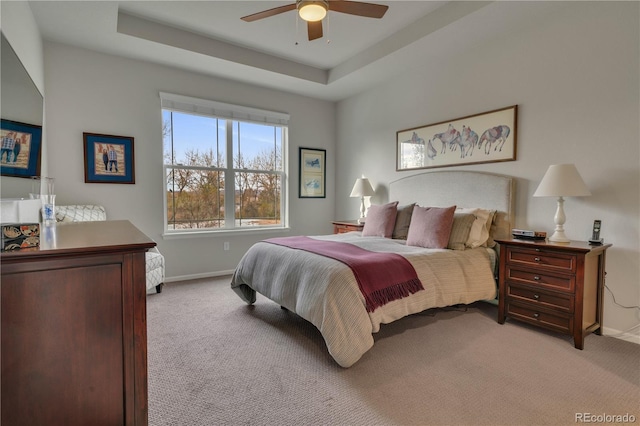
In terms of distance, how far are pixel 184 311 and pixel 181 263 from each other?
49.5 inches

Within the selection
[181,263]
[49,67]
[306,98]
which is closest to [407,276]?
[181,263]

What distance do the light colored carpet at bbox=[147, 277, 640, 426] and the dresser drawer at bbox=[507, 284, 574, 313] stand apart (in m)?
0.26

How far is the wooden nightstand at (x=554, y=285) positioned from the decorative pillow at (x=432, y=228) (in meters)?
0.48

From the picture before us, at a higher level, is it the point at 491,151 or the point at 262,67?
the point at 262,67

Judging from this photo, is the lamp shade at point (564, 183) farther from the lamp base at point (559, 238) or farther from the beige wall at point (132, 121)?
the beige wall at point (132, 121)

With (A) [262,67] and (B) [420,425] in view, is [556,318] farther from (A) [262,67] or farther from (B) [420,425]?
(A) [262,67]

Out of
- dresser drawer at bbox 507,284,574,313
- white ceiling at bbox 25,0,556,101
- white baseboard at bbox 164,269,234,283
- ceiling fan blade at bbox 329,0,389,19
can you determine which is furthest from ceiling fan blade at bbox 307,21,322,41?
white baseboard at bbox 164,269,234,283

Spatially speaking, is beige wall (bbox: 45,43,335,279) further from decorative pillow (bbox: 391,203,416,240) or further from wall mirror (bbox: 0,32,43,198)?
decorative pillow (bbox: 391,203,416,240)

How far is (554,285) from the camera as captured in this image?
8.10 ft

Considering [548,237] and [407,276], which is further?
[548,237]

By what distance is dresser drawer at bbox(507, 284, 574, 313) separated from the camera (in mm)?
2405

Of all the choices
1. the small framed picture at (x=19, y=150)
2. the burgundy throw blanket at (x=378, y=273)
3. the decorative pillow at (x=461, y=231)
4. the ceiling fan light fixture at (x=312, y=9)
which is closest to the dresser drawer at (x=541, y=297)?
the decorative pillow at (x=461, y=231)

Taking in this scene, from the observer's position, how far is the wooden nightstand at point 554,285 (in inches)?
92.4

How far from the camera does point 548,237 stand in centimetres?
288
